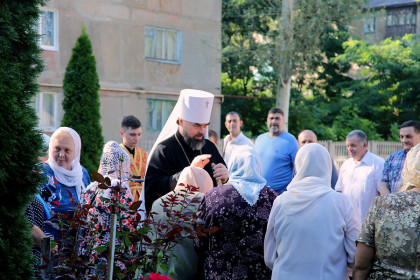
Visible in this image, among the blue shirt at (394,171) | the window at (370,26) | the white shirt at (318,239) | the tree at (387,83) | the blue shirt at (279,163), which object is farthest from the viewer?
the window at (370,26)

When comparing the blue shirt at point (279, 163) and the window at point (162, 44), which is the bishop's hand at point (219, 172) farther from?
the window at point (162, 44)

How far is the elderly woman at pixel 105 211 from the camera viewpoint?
3.75 meters

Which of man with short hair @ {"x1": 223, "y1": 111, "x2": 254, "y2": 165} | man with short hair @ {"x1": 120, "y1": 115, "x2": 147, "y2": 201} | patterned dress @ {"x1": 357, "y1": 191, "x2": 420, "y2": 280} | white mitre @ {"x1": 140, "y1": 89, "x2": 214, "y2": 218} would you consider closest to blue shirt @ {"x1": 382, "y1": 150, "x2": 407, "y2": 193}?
white mitre @ {"x1": 140, "y1": 89, "x2": 214, "y2": 218}

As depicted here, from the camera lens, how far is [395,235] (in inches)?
158

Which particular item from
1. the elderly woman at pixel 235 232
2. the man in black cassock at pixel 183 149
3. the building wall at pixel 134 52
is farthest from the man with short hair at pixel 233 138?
the building wall at pixel 134 52

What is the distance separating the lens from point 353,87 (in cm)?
3266

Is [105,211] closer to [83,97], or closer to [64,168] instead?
[64,168]

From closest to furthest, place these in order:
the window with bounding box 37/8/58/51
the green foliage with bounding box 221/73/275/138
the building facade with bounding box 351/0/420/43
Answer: the window with bounding box 37/8/58/51
the green foliage with bounding box 221/73/275/138
the building facade with bounding box 351/0/420/43

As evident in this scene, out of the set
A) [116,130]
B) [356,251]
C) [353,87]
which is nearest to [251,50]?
[116,130]

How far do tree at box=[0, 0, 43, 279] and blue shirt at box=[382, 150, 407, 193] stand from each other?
5.60 meters

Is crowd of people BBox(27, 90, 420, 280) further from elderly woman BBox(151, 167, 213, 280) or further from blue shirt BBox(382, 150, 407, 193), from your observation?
blue shirt BBox(382, 150, 407, 193)

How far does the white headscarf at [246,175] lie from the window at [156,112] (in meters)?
17.6

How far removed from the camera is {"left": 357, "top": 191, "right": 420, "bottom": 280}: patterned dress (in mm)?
3979

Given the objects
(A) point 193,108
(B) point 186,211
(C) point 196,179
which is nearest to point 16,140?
(B) point 186,211
